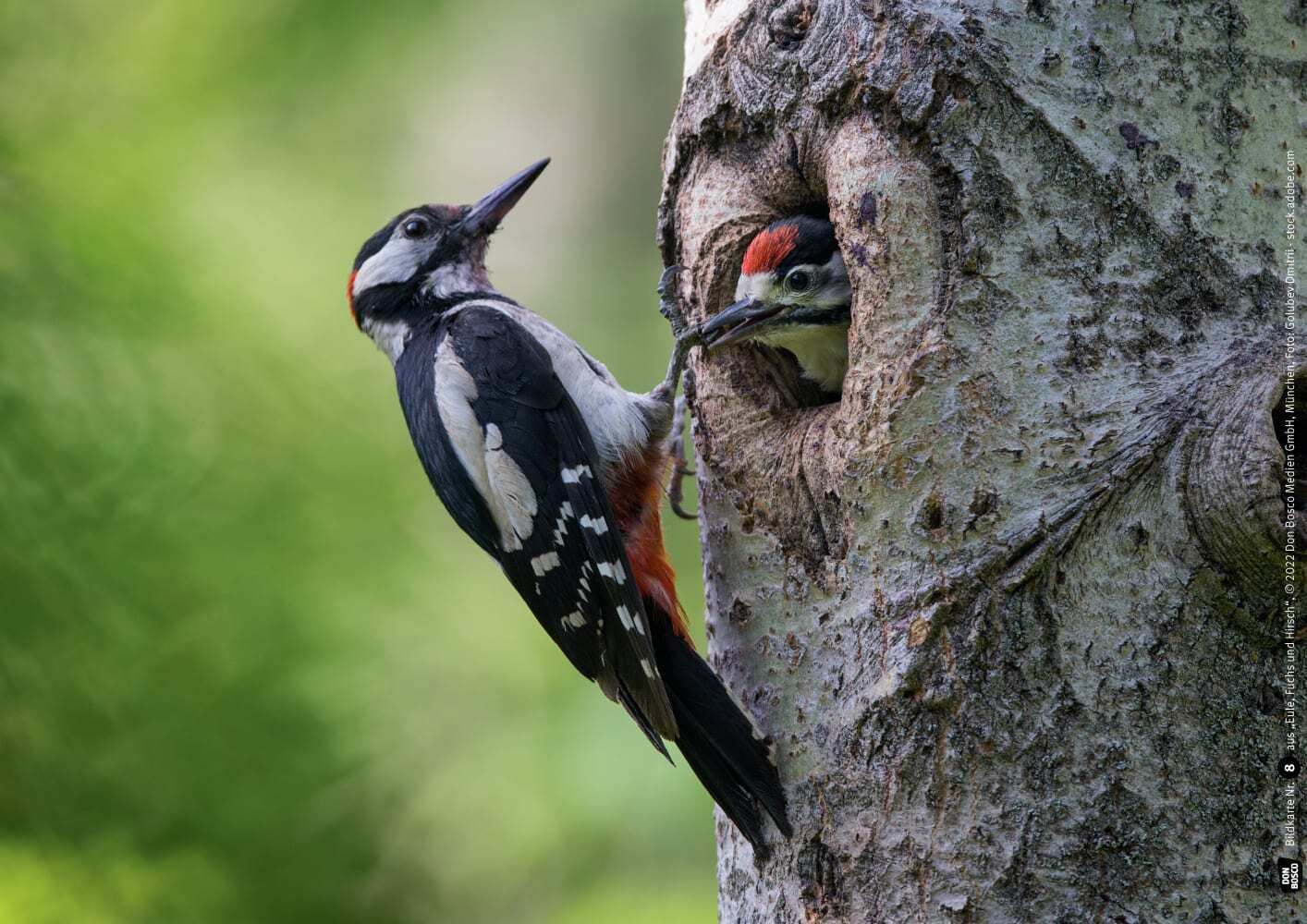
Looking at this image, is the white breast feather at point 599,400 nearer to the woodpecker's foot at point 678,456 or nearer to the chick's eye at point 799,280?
the woodpecker's foot at point 678,456

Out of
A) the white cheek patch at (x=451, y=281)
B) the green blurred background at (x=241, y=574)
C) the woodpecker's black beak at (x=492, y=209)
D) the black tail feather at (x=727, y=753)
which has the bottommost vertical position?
the black tail feather at (x=727, y=753)

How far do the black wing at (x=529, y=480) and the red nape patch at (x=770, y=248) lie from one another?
640mm

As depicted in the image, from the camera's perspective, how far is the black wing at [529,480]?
255cm

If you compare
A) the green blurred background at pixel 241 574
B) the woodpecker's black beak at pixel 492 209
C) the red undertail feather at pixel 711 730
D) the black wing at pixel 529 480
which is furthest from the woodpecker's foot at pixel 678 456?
the woodpecker's black beak at pixel 492 209

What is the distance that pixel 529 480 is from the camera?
2.76 meters

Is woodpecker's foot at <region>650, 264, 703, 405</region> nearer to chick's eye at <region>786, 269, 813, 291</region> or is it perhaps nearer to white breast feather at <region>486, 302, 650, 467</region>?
white breast feather at <region>486, 302, 650, 467</region>

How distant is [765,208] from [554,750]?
168cm

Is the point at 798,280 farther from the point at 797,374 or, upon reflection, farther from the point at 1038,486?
the point at 1038,486

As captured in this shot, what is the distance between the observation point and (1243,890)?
1604 millimetres

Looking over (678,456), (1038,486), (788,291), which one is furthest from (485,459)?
(1038,486)

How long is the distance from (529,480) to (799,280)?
81cm

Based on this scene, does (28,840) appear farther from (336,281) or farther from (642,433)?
(336,281)

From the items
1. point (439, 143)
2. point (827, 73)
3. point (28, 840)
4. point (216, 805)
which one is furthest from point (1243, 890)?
point (439, 143)

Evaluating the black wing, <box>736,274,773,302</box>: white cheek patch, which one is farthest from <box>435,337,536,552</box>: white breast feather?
<box>736,274,773,302</box>: white cheek patch
